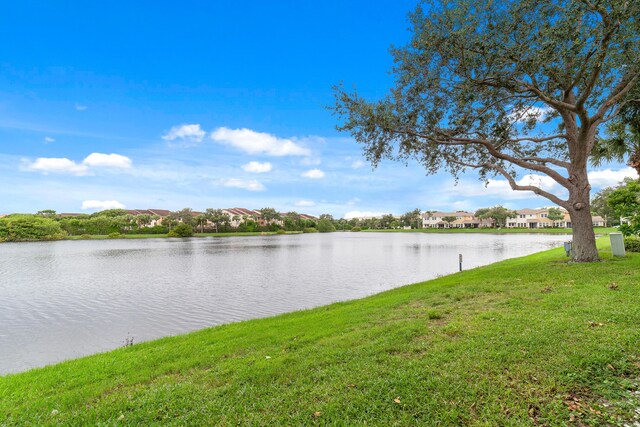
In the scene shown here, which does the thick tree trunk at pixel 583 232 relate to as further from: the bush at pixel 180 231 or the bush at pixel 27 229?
the bush at pixel 27 229

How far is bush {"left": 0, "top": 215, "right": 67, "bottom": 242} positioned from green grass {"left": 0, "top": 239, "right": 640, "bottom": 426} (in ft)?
305

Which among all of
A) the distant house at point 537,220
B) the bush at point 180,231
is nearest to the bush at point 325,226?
the bush at point 180,231

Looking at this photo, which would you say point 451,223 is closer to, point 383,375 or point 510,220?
point 510,220

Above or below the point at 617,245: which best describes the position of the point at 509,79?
above

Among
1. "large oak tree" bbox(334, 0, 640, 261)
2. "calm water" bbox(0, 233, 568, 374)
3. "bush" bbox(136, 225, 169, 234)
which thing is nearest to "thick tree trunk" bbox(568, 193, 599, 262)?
"large oak tree" bbox(334, 0, 640, 261)

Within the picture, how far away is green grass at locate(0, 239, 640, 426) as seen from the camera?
12.1 ft

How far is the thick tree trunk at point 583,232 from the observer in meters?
12.9

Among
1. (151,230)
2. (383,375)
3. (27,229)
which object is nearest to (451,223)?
(151,230)

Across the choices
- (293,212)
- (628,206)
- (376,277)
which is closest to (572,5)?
(628,206)

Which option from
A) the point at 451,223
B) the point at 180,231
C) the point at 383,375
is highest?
the point at 451,223

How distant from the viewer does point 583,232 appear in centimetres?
1312

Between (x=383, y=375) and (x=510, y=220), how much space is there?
442 feet

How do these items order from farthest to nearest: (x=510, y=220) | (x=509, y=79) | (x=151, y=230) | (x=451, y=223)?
(x=451, y=223), (x=510, y=220), (x=151, y=230), (x=509, y=79)

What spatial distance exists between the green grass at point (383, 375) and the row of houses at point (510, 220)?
11983 centimetres
